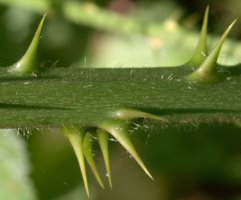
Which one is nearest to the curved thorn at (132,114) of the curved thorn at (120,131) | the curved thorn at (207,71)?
the curved thorn at (120,131)

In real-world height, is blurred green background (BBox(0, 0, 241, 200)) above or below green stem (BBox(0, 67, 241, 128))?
below

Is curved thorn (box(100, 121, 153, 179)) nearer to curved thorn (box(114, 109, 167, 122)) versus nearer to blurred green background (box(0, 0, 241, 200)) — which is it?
curved thorn (box(114, 109, 167, 122))

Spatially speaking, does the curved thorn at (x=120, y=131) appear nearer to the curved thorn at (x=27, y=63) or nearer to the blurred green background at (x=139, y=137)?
the curved thorn at (x=27, y=63)

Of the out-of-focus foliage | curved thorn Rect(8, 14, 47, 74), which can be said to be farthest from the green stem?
the out-of-focus foliage

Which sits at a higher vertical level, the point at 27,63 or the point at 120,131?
the point at 27,63

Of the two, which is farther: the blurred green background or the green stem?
the blurred green background

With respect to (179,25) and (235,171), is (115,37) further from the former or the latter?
(235,171)

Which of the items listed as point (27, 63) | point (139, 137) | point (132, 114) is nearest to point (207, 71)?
point (132, 114)

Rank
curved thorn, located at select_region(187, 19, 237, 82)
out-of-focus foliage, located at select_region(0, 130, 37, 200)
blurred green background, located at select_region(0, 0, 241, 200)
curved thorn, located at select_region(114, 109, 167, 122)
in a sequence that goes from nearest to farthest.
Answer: curved thorn, located at select_region(114, 109, 167, 122), curved thorn, located at select_region(187, 19, 237, 82), out-of-focus foliage, located at select_region(0, 130, 37, 200), blurred green background, located at select_region(0, 0, 241, 200)

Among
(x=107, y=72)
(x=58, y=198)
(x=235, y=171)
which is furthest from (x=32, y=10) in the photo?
(x=107, y=72)

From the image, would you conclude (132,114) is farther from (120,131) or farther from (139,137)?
(139,137)
